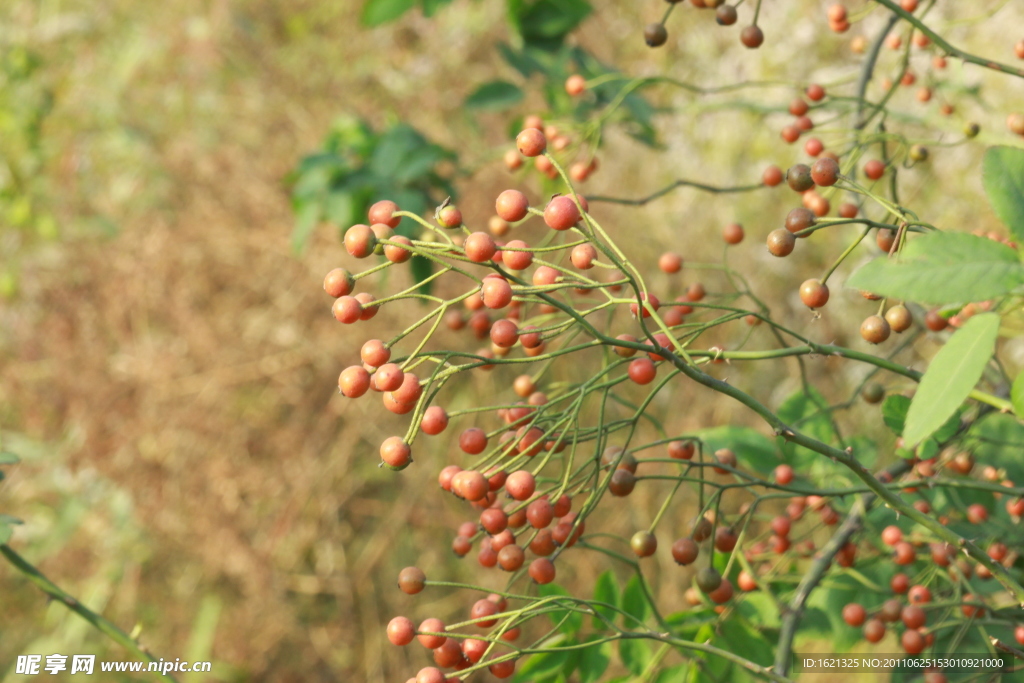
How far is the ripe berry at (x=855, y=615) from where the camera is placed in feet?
3.34

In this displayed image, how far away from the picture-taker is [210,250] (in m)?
3.08

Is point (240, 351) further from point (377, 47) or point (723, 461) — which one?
point (723, 461)

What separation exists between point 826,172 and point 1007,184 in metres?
0.17

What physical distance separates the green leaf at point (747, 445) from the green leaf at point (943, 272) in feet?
2.15

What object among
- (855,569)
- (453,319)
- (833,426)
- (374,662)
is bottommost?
(374,662)

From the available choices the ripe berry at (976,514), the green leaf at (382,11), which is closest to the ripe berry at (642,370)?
the ripe berry at (976,514)

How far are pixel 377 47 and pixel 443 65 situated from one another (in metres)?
0.31

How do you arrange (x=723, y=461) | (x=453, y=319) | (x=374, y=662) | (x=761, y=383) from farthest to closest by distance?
(x=761, y=383) → (x=374, y=662) → (x=453, y=319) → (x=723, y=461)

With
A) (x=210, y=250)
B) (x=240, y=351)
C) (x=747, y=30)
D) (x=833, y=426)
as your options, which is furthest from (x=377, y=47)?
(x=833, y=426)

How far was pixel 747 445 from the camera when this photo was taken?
111 centimetres

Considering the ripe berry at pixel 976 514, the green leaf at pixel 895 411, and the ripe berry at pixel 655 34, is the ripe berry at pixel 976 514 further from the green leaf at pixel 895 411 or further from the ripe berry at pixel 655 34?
the ripe berry at pixel 655 34

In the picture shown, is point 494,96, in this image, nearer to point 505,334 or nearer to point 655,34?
point 655,34

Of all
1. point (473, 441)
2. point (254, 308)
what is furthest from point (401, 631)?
point (254, 308)

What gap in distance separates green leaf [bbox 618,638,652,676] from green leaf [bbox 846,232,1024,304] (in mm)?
639
